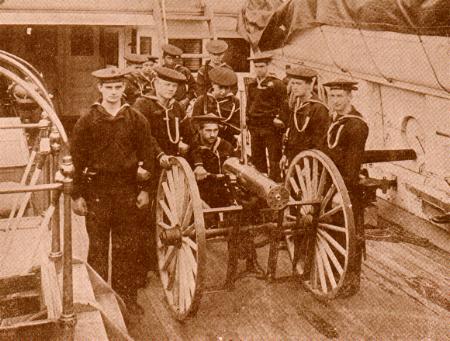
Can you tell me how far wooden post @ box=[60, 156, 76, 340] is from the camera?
2.98m

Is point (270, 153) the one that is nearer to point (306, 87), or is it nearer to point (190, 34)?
point (306, 87)

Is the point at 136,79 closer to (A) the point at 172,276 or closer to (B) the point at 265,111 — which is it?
(B) the point at 265,111

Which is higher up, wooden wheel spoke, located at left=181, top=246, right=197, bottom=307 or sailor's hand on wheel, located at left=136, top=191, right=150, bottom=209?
sailor's hand on wheel, located at left=136, top=191, right=150, bottom=209

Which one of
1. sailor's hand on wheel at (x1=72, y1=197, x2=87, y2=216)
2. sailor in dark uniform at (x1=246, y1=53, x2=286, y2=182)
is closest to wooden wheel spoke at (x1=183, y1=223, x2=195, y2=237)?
sailor's hand on wheel at (x1=72, y1=197, x2=87, y2=216)


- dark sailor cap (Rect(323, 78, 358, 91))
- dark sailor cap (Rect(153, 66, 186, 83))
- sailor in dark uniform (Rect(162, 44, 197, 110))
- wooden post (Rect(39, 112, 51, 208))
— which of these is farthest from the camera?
sailor in dark uniform (Rect(162, 44, 197, 110))

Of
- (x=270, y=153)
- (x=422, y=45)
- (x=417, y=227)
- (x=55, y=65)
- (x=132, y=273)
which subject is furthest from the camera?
(x=55, y=65)

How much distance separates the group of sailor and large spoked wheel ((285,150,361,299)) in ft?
0.99

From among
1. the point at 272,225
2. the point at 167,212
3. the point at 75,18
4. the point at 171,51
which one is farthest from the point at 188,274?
the point at 75,18

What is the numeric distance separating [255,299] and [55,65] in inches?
341

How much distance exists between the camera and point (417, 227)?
22.6 ft

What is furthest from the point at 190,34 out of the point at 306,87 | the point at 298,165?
the point at 298,165

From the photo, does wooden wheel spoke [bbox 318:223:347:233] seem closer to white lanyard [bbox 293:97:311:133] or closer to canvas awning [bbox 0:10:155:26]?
white lanyard [bbox 293:97:311:133]

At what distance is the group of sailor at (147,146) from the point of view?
15.7 ft

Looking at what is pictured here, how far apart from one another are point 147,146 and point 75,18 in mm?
6328
